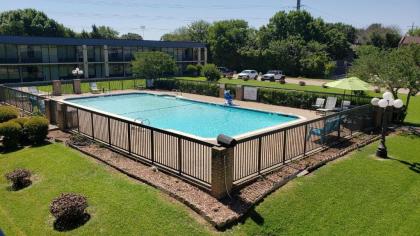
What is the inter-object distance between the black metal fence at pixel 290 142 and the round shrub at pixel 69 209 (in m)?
3.66

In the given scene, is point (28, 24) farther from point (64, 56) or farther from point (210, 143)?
point (210, 143)

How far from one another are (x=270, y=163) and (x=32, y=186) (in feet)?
21.9

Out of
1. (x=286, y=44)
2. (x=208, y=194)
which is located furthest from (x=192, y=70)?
(x=208, y=194)

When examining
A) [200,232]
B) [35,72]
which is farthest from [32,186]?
[35,72]

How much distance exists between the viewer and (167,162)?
382 inches

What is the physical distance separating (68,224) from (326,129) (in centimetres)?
886

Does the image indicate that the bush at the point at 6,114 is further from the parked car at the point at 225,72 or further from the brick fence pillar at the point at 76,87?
the parked car at the point at 225,72

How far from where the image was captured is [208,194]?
26.2 feet

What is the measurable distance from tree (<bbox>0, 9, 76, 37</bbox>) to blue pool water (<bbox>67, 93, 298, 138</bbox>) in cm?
5028

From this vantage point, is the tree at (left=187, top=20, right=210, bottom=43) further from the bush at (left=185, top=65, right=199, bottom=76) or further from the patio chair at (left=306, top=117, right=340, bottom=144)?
the patio chair at (left=306, top=117, right=340, bottom=144)

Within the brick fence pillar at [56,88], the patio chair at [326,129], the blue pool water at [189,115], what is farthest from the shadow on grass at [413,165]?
the brick fence pillar at [56,88]

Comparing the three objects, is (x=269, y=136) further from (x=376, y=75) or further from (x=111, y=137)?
(x=376, y=75)

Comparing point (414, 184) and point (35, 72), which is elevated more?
point (35, 72)

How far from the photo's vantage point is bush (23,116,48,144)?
12617 millimetres
